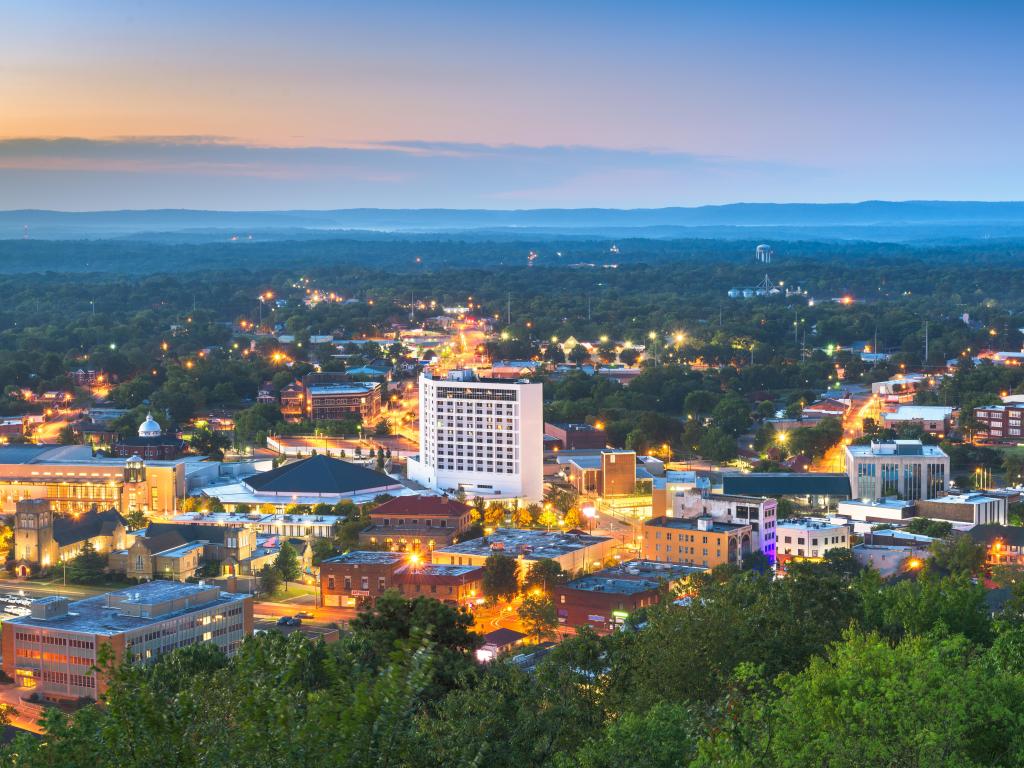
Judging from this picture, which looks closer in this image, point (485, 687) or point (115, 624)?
point (485, 687)

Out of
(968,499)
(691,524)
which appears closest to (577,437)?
(968,499)

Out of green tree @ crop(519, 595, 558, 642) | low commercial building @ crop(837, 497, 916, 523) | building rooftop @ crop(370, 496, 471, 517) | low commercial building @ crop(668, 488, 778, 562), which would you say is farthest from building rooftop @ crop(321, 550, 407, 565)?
low commercial building @ crop(837, 497, 916, 523)

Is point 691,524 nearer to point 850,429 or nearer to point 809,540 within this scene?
point 809,540

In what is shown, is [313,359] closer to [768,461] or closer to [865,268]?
[768,461]

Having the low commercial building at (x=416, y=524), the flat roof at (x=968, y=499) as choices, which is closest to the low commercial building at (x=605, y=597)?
the low commercial building at (x=416, y=524)

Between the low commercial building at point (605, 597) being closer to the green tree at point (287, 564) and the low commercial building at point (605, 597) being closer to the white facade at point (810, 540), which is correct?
the white facade at point (810, 540)

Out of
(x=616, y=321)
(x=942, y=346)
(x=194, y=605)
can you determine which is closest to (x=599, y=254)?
(x=616, y=321)

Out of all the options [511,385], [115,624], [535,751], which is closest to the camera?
[535,751]
